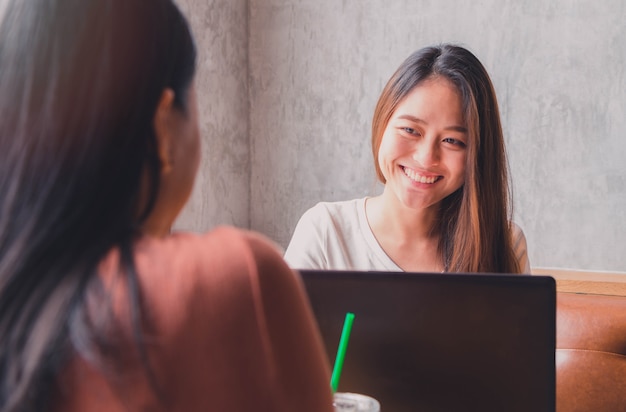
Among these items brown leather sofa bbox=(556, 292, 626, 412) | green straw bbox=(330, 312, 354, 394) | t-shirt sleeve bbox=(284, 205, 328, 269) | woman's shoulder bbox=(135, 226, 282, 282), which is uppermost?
woman's shoulder bbox=(135, 226, 282, 282)

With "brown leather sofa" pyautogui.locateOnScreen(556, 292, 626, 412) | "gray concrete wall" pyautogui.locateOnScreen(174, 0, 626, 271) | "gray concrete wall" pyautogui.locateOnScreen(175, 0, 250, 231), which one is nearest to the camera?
"brown leather sofa" pyautogui.locateOnScreen(556, 292, 626, 412)

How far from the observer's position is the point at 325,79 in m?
3.53

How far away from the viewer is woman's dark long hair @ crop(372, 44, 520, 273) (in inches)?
52.5

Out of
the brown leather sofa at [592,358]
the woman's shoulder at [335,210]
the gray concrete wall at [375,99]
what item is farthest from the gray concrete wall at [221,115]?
the brown leather sofa at [592,358]

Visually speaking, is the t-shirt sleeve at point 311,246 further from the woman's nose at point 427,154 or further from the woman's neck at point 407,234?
the woman's nose at point 427,154

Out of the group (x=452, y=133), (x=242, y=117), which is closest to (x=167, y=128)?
(x=452, y=133)

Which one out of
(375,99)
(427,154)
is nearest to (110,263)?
(427,154)

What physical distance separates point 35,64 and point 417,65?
104cm

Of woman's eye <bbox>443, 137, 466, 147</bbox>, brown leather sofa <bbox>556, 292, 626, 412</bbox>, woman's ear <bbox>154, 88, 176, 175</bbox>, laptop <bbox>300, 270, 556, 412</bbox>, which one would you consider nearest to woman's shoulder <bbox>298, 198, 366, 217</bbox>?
woman's eye <bbox>443, 137, 466, 147</bbox>

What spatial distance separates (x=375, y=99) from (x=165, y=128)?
3030 mm

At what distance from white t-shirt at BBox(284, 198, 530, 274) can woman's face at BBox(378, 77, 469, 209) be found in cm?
13

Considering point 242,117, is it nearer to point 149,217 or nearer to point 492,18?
point 492,18

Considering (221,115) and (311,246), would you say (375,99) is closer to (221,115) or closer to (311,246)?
(221,115)

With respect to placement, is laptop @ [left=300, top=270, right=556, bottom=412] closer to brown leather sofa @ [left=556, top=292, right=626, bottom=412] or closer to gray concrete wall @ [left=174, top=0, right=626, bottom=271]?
brown leather sofa @ [left=556, top=292, right=626, bottom=412]
